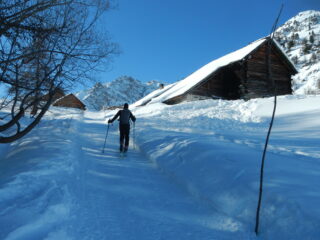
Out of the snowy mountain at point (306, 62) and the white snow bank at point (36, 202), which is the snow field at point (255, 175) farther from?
the snowy mountain at point (306, 62)

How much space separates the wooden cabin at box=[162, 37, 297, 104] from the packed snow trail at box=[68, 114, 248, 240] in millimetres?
15780

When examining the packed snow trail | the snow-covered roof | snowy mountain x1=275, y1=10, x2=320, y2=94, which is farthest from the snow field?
snowy mountain x1=275, y1=10, x2=320, y2=94

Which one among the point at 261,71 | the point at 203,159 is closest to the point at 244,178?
the point at 203,159

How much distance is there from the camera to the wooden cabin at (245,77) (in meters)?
19.6

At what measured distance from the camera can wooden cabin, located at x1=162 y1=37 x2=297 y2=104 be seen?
64.4 ft

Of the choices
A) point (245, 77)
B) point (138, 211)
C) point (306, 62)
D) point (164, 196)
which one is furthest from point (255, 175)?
point (306, 62)

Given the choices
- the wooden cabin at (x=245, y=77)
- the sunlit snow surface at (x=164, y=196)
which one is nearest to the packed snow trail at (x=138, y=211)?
the sunlit snow surface at (x=164, y=196)

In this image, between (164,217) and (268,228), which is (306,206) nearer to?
(268,228)

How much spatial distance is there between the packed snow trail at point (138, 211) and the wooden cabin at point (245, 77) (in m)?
15.8

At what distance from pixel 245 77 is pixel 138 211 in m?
18.8

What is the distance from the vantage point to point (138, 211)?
3391 millimetres

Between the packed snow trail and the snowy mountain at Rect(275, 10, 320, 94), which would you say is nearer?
the packed snow trail

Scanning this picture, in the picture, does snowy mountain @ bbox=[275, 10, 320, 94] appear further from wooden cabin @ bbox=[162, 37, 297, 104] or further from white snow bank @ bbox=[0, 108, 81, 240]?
white snow bank @ bbox=[0, 108, 81, 240]

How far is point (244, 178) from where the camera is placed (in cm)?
372
